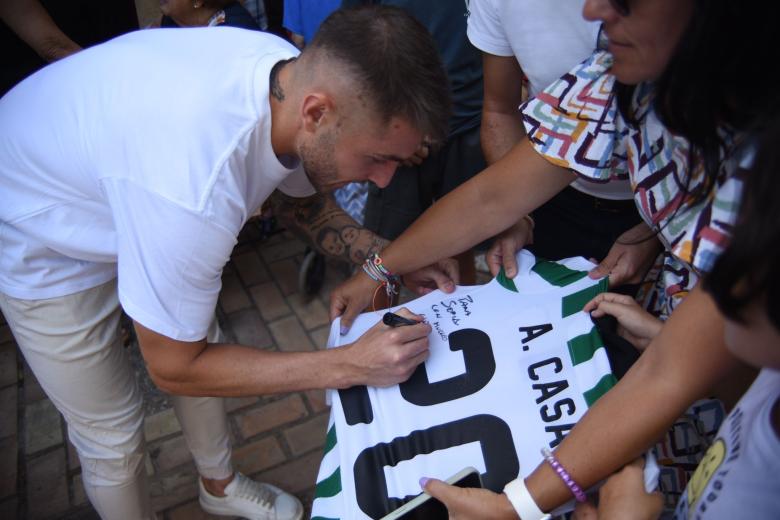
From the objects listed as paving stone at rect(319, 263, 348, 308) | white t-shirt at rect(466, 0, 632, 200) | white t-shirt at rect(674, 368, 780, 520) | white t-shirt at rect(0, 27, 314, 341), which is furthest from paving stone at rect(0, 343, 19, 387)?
white t-shirt at rect(674, 368, 780, 520)

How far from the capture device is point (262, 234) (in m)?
3.75

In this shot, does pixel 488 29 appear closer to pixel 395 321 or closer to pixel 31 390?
pixel 395 321

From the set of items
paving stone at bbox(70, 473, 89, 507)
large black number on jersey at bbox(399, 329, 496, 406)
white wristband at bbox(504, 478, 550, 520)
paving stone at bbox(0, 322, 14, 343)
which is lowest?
paving stone at bbox(0, 322, 14, 343)

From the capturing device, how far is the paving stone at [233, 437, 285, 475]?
2.58 metres

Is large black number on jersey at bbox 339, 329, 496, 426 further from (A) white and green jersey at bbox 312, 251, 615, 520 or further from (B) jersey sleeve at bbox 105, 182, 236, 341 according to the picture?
(B) jersey sleeve at bbox 105, 182, 236, 341

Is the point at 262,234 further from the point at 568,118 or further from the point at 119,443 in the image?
the point at 568,118

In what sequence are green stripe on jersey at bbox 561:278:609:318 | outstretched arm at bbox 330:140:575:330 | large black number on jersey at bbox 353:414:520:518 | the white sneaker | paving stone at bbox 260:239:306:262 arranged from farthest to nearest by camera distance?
paving stone at bbox 260:239:306:262 → the white sneaker → outstretched arm at bbox 330:140:575:330 → green stripe on jersey at bbox 561:278:609:318 → large black number on jersey at bbox 353:414:520:518

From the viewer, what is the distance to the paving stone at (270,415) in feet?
8.96

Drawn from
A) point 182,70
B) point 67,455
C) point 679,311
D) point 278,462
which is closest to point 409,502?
point 679,311

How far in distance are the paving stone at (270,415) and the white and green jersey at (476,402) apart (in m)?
1.37

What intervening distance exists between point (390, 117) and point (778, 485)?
97 cm

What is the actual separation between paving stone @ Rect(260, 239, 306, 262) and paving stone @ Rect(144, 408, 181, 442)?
109 centimetres

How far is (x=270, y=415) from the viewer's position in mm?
2785

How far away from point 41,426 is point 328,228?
4.84 ft
